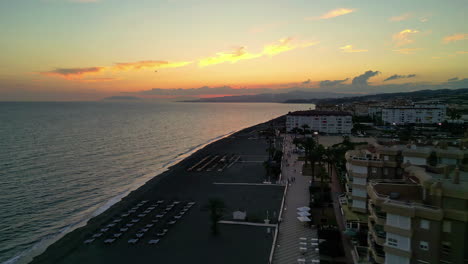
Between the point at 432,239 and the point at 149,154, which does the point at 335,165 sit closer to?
the point at 432,239

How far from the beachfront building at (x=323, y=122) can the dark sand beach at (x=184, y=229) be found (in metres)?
61.6

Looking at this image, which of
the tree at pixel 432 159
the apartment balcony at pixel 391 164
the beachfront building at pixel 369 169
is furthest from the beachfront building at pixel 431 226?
the beachfront building at pixel 369 169

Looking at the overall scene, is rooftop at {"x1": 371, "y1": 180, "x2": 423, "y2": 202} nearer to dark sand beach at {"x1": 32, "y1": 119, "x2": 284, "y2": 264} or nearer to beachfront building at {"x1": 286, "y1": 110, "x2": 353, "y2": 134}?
dark sand beach at {"x1": 32, "y1": 119, "x2": 284, "y2": 264}

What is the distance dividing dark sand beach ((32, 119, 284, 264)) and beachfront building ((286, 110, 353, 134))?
202ft

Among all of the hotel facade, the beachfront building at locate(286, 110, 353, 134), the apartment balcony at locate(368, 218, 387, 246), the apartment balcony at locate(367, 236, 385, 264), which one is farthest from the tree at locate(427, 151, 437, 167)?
the beachfront building at locate(286, 110, 353, 134)

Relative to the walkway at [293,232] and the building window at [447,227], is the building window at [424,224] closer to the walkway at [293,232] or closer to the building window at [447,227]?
the building window at [447,227]

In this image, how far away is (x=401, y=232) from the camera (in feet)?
43.4

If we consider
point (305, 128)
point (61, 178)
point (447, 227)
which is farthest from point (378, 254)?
point (305, 128)

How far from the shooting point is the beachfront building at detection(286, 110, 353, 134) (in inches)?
3887

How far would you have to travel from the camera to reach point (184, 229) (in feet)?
87.9

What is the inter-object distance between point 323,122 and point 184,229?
275 feet

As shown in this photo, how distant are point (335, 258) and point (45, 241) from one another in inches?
1004

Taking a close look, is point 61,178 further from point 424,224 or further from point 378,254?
point 424,224

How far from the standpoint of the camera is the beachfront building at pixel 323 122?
324ft
